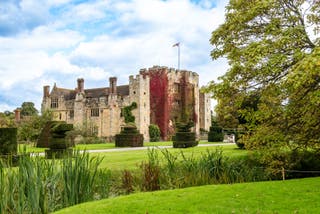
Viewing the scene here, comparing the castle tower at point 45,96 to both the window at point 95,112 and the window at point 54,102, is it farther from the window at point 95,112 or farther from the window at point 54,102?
the window at point 95,112

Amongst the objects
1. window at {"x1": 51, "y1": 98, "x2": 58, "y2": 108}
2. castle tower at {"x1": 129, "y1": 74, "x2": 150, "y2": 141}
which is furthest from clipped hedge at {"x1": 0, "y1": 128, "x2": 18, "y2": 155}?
window at {"x1": 51, "y1": 98, "x2": 58, "y2": 108}

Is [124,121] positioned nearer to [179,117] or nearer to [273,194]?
[179,117]

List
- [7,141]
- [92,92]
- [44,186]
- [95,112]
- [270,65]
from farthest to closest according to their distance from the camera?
1. [92,92]
2. [95,112]
3. [7,141]
4. [270,65]
5. [44,186]

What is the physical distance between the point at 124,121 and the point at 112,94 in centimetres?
336

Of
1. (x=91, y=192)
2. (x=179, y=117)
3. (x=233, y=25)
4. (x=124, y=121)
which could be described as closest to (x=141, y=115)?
(x=124, y=121)

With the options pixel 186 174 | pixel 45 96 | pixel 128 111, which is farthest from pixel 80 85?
pixel 186 174

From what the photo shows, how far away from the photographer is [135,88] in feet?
137

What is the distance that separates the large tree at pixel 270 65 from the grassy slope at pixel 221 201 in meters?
2.63

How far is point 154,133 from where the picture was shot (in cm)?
4119

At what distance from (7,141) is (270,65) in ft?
34.2

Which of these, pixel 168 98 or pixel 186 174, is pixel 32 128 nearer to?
pixel 168 98

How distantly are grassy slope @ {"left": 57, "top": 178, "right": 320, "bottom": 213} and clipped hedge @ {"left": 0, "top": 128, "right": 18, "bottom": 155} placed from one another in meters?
9.24

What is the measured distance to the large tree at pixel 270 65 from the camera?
27.3 feet

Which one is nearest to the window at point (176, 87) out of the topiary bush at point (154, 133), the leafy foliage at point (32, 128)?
the topiary bush at point (154, 133)
